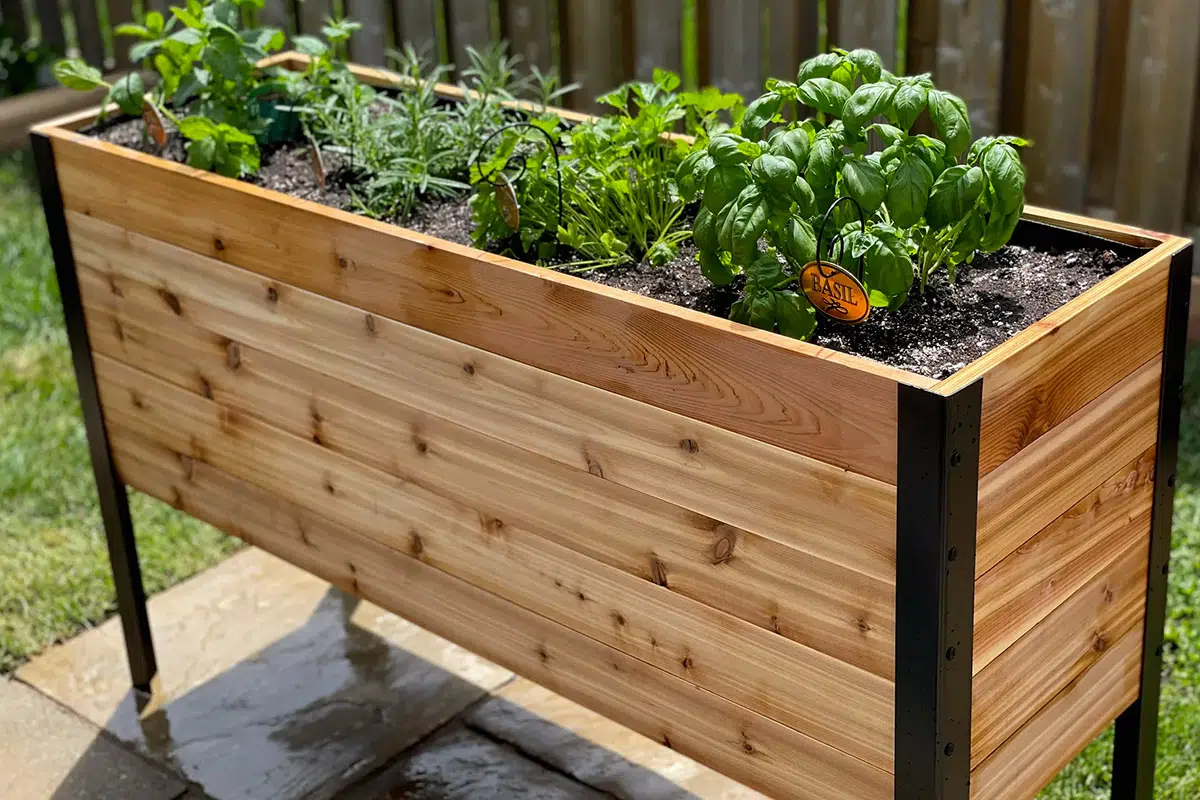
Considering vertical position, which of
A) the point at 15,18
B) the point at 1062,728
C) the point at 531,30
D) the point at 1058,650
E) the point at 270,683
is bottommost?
the point at 270,683

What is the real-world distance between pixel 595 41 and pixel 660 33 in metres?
0.21

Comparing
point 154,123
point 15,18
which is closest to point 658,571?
point 154,123

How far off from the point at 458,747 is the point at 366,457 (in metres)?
0.67

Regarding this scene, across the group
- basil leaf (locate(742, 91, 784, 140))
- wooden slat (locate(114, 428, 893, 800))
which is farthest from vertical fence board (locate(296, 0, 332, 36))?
basil leaf (locate(742, 91, 784, 140))

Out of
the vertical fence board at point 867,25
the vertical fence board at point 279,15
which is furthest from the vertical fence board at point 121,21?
the vertical fence board at point 867,25

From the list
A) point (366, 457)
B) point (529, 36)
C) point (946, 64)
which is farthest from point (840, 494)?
point (529, 36)

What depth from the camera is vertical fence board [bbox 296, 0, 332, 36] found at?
449cm

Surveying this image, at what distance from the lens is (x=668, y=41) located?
13.0 ft

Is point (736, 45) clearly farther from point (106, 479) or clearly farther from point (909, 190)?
point (909, 190)

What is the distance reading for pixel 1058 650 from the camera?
182 centimetres

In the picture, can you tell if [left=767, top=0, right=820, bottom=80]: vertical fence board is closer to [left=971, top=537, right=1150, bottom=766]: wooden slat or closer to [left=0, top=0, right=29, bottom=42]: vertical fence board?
[left=971, top=537, right=1150, bottom=766]: wooden slat

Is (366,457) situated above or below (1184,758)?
above

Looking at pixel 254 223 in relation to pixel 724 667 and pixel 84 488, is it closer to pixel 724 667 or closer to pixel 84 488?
pixel 724 667

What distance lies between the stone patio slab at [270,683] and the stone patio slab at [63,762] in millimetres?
32
